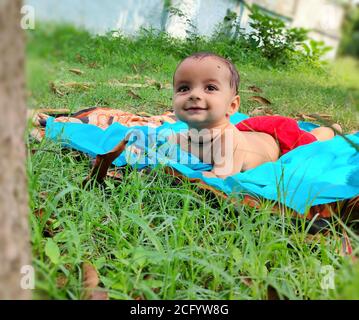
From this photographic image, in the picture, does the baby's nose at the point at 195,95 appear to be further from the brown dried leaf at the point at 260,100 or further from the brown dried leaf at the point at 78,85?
the brown dried leaf at the point at 260,100

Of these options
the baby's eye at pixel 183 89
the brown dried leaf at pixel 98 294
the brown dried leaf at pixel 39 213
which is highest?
the baby's eye at pixel 183 89

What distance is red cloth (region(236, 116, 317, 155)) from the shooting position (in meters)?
2.36

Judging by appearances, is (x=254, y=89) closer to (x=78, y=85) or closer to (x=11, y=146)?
(x=78, y=85)

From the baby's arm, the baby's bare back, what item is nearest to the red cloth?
the baby's bare back

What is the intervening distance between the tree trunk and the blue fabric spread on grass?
884mm

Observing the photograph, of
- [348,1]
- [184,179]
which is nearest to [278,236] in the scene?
[184,179]

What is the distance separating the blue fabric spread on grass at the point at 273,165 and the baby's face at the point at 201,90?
0.18m

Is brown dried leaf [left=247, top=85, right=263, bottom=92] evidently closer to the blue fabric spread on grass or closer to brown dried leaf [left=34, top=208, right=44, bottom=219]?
the blue fabric spread on grass

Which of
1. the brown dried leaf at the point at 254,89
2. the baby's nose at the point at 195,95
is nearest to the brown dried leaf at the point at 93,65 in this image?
the brown dried leaf at the point at 254,89

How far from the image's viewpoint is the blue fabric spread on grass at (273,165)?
171 cm

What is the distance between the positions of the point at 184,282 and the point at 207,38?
2.82 m

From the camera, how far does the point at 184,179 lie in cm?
187
